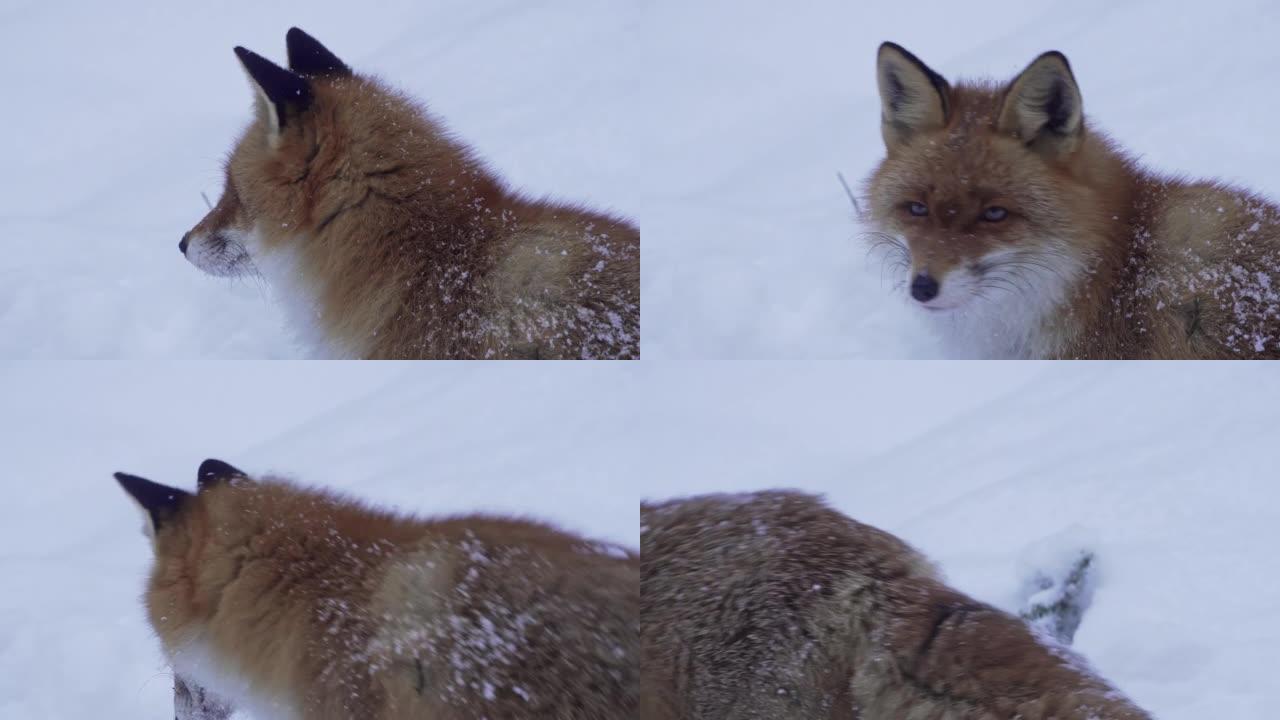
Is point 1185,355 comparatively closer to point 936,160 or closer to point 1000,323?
point 1000,323

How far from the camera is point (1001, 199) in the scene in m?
3.08

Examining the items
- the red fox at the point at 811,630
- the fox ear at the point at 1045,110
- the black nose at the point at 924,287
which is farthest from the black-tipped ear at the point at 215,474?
the fox ear at the point at 1045,110

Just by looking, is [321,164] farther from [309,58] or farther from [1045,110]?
[1045,110]

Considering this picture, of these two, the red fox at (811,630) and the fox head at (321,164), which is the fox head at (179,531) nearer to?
the fox head at (321,164)

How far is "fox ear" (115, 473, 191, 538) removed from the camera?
279 centimetres

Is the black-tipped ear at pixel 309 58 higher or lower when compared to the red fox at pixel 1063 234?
lower

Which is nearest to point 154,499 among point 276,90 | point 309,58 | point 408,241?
point 408,241

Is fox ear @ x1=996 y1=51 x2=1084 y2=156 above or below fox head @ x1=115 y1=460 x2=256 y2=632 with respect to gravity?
above

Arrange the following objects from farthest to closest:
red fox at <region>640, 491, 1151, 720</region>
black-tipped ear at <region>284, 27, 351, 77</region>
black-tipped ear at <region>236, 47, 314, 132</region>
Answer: black-tipped ear at <region>284, 27, 351, 77</region>
black-tipped ear at <region>236, 47, 314, 132</region>
red fox at <region>640, 491, 1151, 720</region>

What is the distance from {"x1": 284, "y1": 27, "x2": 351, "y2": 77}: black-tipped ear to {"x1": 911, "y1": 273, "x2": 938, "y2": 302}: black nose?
2.19 meters

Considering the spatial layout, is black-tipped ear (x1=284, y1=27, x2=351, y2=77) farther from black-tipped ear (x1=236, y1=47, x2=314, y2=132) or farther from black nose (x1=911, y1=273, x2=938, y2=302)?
black nose (x1=911, y1=273, x2=938, y2=302)

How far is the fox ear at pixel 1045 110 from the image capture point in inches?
119

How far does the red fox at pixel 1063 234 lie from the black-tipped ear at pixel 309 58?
2030 millimetres

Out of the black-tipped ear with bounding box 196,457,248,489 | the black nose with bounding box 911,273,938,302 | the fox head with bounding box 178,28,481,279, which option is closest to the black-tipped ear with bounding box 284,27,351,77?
the fox head with bounding box 178,28,481,279
